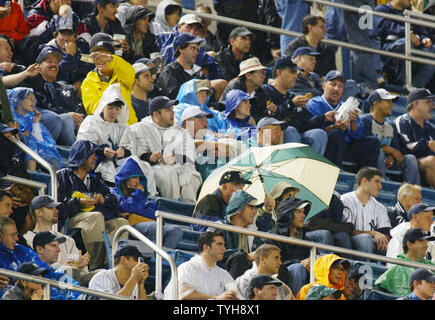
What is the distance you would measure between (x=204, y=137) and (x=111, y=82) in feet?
3.63

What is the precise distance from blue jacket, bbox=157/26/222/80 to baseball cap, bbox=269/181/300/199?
3.10m

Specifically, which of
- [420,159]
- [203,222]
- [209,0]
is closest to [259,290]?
[203,222]

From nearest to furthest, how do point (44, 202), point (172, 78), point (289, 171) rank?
point (44, 202) < point (289, 171) < point (172, 78)

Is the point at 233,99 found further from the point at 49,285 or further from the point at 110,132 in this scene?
the point at 49,285

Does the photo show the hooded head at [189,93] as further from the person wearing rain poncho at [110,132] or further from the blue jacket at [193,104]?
the person wearing rain poncho at [110,132]

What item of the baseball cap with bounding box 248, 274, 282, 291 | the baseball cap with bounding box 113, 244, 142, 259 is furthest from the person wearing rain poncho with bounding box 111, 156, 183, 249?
the baseball cap with bounding box 248, 274, 282, 291

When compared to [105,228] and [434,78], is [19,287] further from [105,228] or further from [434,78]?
[434,78]

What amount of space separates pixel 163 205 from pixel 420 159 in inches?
146

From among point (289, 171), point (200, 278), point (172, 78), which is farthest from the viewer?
point (172, 78)

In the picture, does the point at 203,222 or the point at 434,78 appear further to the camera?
the point at 434,78

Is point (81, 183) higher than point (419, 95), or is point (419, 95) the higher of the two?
point (419, 95)

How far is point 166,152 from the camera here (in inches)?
690

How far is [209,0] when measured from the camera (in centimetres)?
2442

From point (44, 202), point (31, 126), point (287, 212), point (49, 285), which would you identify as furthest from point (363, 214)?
point (49, 285)
